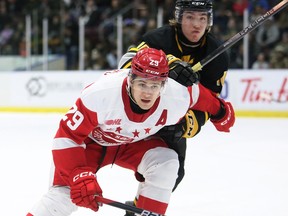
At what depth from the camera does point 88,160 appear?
2646 millimetres

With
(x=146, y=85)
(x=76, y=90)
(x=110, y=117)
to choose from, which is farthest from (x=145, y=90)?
(x=76, y=90)

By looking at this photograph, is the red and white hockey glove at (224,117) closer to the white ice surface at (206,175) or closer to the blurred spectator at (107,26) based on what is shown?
the white ice surface at (206,175)

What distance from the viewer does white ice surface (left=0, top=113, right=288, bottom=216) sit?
331 centimetres

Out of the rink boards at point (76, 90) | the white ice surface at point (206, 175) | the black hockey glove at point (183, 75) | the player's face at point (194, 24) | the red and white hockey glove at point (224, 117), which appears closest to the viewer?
the black hockey glove at point (183, 75)

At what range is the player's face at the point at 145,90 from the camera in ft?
7.72

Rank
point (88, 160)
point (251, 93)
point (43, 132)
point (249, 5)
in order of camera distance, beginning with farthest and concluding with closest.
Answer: point (249, 5), point (251, 93), point (43, 132), point (88, 160)

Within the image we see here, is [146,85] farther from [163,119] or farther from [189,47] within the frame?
[189,47]

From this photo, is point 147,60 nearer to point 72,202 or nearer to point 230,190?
point 72,202

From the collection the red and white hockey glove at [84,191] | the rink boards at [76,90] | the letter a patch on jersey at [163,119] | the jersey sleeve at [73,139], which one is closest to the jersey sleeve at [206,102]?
the letter a patch on jersey at [163,119]

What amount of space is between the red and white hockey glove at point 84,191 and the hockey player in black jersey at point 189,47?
557 millimetres

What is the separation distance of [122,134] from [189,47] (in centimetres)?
71

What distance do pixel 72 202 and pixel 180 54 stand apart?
1.05m

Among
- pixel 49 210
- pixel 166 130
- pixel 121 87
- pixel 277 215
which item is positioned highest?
pixel 121 87

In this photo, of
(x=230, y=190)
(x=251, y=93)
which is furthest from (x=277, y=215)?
(x=251, y=93)
